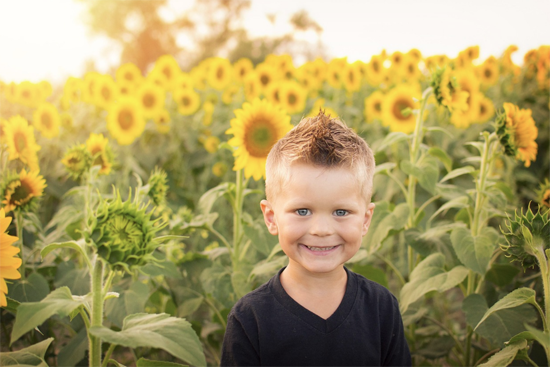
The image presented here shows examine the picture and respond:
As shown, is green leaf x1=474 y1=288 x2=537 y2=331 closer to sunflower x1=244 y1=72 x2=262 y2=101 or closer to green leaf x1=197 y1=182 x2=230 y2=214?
green leaf x1=197 y1=182 x2=230 y2=214

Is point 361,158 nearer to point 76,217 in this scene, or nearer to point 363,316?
point 363,316

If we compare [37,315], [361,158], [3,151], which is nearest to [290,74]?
[3,151]

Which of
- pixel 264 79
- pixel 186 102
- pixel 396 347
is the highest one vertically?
pixel 264 79

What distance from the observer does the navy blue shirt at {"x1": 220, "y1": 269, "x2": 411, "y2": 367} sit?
4.16 feet

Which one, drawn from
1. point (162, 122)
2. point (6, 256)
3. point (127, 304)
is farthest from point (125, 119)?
point (6, 256)

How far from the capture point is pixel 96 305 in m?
1.26

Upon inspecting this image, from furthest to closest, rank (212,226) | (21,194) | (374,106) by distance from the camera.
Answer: (374,106)
(212,226)
(21,194)

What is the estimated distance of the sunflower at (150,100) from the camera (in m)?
3.94

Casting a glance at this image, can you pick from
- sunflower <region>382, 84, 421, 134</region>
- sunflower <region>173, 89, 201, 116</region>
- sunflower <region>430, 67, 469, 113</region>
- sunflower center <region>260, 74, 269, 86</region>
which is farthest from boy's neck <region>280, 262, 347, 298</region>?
sunflower center <region>260, 74, 269, 86</region>

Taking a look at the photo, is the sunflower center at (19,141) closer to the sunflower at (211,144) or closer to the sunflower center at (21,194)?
the sunflower center at (21,194)

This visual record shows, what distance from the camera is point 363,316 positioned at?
1.33 metres

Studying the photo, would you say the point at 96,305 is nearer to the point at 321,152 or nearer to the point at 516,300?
the point at 321,152

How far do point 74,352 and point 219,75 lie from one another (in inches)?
170

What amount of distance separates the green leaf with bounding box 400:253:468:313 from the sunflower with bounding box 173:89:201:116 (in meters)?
3.05
